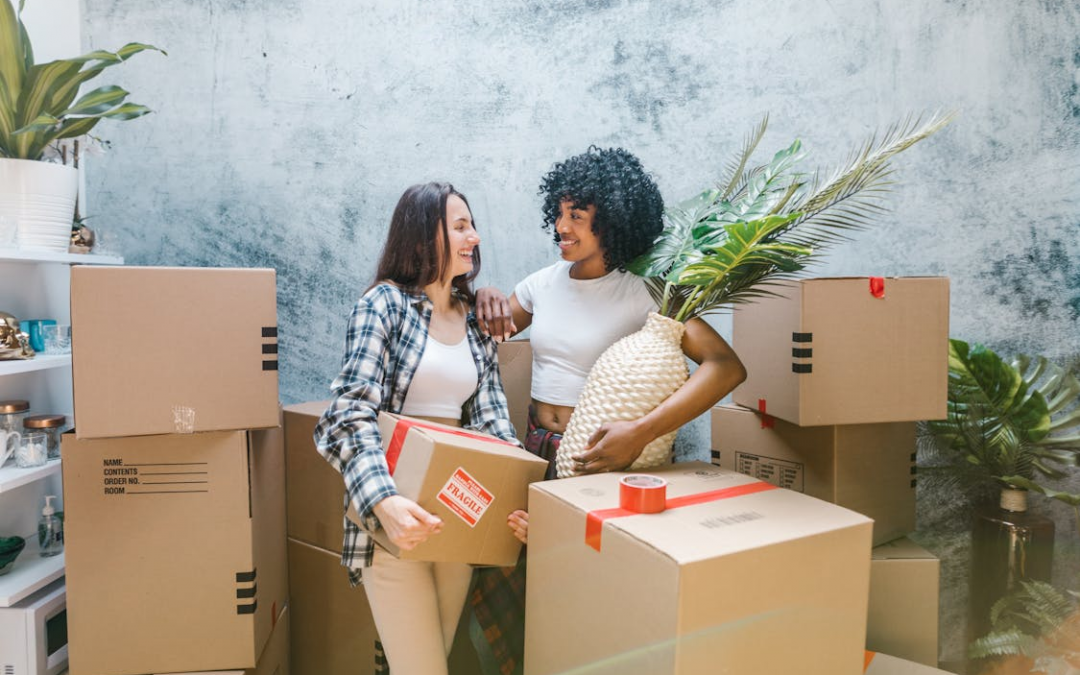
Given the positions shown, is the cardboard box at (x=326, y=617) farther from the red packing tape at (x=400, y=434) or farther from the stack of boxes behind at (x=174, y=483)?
the red packing tape at (x=400, y=434)

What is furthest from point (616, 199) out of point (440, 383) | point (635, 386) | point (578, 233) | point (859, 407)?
point (859, 407)

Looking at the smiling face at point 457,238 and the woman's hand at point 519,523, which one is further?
the smiling face at point 457,238

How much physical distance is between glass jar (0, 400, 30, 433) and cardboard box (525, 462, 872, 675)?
4.83 feet

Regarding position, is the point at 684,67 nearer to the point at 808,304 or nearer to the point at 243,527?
the point at 808,304

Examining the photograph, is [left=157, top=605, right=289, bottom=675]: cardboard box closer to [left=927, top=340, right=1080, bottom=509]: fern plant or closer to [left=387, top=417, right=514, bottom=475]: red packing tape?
[left=387, top=417, right=514, bottom=475]: red packing tape

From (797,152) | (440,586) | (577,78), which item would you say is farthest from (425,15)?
(440,586)

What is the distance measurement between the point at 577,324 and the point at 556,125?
88cm

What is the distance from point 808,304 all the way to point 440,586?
3.58 feet

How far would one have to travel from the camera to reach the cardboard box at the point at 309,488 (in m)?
2.01

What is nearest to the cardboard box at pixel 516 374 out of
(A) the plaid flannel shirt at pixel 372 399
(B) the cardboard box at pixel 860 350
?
(A) the plaid flannel shirt at pixel 372 399

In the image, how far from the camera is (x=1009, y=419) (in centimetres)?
200

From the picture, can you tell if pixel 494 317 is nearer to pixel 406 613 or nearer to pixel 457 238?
pixel 457 238

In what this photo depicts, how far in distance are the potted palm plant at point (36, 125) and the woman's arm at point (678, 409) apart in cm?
152

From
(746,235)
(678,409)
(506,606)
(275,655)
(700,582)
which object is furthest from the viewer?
(275,655)
